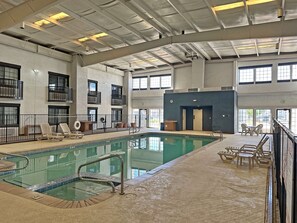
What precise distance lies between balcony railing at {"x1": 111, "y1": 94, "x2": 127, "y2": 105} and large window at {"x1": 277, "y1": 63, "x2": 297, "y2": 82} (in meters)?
12.2

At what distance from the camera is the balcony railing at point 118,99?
1924cm

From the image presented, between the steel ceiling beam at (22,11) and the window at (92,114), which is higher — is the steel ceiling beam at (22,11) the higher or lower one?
the higher one

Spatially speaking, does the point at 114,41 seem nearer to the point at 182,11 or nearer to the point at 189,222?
the point at 182,11

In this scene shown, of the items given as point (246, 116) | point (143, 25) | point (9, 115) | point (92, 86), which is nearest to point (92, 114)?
point (92, 86)

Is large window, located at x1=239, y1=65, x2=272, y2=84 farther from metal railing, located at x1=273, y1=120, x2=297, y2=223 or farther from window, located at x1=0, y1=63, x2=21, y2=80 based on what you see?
window, located at x1=0, y1=63, x2=21, y2=80

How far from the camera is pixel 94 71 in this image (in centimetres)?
1733

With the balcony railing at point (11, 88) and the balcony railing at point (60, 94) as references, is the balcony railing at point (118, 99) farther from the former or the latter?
the balcony railing at point (11, 88)

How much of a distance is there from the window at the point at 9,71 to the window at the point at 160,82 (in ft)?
35.9

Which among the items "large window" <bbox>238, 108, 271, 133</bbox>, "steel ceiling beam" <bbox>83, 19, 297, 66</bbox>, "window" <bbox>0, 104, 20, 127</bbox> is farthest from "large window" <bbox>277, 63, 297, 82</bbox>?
"window" <bbox>0, 104, 20, 127</bbox>

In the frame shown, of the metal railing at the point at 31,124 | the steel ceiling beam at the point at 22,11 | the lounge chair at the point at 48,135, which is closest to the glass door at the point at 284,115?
the metal railing at the point at 31,124

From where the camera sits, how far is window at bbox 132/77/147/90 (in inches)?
809

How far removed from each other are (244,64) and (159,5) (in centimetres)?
982

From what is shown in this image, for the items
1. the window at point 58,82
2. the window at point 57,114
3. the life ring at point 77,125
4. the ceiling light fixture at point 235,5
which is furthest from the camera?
the window at point 57,114

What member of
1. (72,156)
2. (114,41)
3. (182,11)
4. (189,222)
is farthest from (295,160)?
(114,41)
